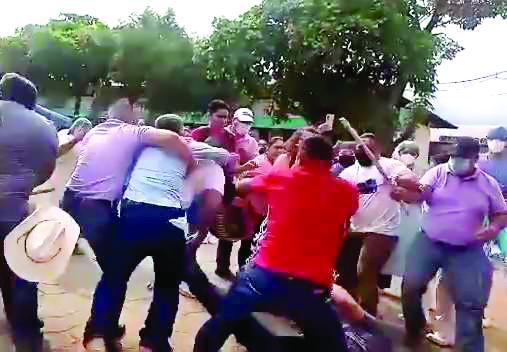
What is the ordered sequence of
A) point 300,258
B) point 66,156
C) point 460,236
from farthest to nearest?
1. point 66,156
2. point 460,236
3. point 300,258

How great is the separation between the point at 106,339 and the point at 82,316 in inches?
41.6

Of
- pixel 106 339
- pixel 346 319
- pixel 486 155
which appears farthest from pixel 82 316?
pixel 486 155

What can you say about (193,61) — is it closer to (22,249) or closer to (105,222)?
(105,222)

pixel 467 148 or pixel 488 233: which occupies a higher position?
pixel 467 148

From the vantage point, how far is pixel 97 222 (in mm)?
4160

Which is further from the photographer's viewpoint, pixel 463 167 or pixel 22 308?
pixel 463 167

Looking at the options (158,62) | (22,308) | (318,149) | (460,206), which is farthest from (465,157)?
(158,62)

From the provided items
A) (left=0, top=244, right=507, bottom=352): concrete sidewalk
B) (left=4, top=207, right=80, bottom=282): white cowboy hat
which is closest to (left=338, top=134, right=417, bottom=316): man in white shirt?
(left=0, top=244, right=507, bottom=352): concrete sidewalk

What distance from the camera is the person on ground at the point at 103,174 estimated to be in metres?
3.93

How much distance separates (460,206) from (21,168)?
2.72 metres

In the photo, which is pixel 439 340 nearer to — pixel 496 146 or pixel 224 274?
pixel 496 146

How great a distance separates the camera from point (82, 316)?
4.91m

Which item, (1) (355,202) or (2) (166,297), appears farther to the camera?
(2) (166,297)

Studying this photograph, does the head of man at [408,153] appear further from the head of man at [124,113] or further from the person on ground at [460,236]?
the head of man at [124,113]
